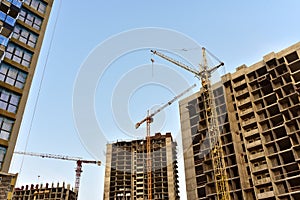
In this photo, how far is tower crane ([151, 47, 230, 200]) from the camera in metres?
53.7

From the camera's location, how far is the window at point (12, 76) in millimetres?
30811

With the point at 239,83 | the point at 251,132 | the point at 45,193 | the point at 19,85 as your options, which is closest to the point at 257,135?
the point at 251,132

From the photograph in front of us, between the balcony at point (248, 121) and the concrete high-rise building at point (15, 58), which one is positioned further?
the balcony at point (248, 121)

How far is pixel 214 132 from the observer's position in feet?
200

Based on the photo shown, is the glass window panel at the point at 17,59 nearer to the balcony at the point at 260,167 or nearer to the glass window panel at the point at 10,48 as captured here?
the glass window panel at the point at 10,48

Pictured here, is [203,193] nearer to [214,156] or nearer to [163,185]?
[214,156]

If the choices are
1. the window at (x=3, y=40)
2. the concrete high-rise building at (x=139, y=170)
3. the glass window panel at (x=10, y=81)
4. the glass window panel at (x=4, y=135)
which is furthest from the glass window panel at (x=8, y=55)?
the concrete high-rise building at (x=139, y=170)

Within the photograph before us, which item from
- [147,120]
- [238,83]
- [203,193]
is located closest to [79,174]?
[147,120]

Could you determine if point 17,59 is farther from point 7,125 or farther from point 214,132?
point 214,132

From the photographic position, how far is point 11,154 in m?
28.4

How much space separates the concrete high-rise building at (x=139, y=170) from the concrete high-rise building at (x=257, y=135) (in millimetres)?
37666

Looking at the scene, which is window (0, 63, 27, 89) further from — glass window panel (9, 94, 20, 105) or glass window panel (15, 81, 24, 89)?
glass window panel (9, 94, 20, 105)

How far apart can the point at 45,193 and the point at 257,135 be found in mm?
83896

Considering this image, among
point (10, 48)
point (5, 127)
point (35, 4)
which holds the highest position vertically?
point (35, 4)
